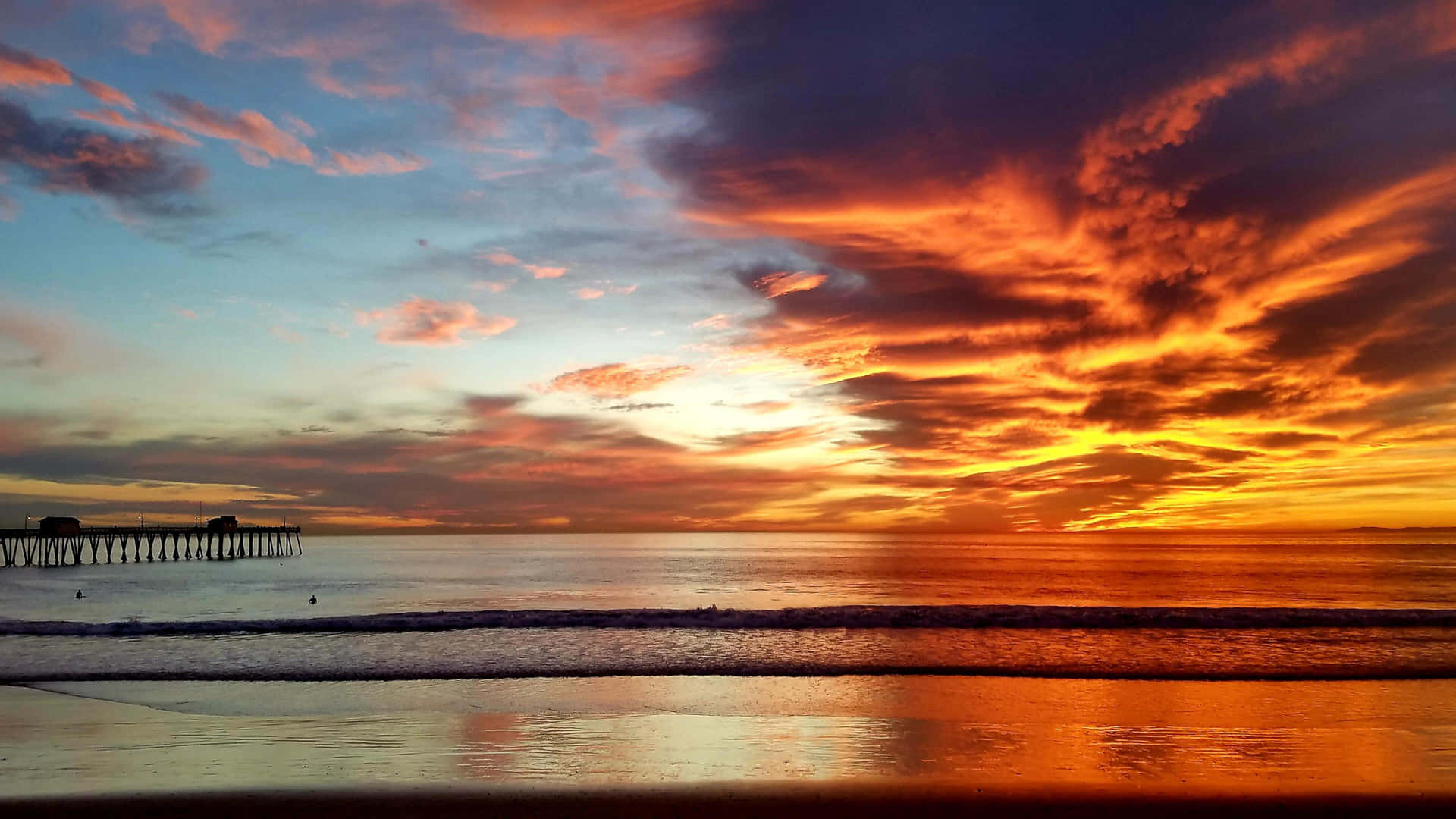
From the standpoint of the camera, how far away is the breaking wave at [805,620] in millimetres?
27266

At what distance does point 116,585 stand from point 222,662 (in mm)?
52263

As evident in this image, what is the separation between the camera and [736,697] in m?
16.0

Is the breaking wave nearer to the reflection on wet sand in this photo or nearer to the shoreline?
the reflection on wet sand

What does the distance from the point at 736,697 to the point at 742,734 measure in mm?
3129

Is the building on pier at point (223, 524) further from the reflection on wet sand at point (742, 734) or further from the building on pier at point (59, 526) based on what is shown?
the reflection on wet sand at point (742, 734)

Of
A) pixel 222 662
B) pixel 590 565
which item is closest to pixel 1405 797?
pixel 222 662

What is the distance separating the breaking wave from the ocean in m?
0.14

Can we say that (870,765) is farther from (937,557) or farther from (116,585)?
(937,557)

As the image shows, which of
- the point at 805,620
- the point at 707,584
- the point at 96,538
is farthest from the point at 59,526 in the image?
the point at 805,620

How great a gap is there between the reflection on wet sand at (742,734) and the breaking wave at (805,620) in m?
9.92

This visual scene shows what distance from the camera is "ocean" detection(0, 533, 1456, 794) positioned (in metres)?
11.3

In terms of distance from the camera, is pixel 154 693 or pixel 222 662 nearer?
pixel 154 693

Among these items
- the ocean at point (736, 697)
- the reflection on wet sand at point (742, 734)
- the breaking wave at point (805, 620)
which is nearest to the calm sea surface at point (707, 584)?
the ocean at point (736, 697)

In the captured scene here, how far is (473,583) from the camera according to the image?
203 feet
